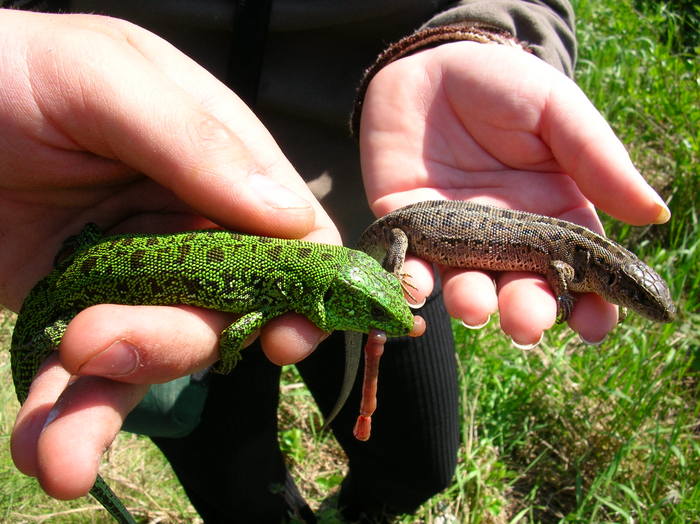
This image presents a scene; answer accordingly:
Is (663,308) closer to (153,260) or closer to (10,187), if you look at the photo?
(153,260)

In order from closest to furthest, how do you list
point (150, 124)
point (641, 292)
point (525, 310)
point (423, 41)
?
point (150, 124)
point (525, 310)
point (641, 292)
point (423, 41)

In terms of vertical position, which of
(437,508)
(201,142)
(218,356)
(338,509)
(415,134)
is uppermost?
(201,142)

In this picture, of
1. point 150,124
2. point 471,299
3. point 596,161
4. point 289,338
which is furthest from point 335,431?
point 150,124

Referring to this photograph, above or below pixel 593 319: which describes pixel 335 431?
below

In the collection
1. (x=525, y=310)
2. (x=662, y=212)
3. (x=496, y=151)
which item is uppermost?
(x=662, y=212)

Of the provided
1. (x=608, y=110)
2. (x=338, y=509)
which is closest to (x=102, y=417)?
(x=338, y=509)

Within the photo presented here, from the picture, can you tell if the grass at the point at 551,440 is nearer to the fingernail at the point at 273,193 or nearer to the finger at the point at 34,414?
the finger at the point at 34,414

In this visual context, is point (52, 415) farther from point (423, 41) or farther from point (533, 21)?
point (533, 21)

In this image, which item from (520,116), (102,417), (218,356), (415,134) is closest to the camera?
(102,417)

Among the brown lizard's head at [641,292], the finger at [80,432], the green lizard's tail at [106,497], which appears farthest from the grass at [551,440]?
the finger at [80,432]
